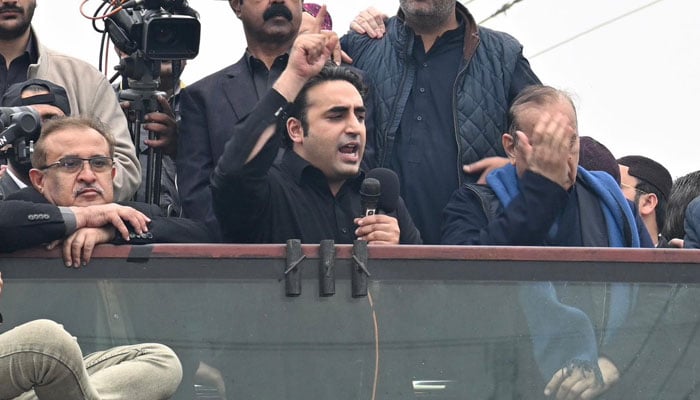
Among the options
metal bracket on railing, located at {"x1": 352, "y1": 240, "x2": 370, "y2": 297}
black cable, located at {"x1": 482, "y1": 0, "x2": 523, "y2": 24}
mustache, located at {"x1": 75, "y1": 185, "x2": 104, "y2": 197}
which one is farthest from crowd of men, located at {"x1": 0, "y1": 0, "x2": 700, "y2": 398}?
black cable, located at {"x1": 482, "y1": 0, "x2": 523, "y2": 24}

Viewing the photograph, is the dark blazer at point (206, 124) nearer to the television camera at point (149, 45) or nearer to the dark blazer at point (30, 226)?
the television camera at point (149, 45)

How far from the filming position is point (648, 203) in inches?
280

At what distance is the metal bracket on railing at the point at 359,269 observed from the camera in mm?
4793

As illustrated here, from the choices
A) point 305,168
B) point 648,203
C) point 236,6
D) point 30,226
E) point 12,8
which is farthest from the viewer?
point 648,203

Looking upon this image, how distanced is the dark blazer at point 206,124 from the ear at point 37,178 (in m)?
0.62

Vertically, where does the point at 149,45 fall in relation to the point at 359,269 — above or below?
above

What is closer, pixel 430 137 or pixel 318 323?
pixel 318 323

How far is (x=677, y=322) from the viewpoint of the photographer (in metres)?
4.99

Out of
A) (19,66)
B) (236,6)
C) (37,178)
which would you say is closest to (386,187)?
(37,178)

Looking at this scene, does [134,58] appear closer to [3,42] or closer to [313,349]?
[3,42]

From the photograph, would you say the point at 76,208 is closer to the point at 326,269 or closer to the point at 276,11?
the point at 326,269

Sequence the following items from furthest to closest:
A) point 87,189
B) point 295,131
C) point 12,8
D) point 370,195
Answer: point 12,8 → point 295,131 → point 87,189 → point 370,195

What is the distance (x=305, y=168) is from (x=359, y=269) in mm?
833

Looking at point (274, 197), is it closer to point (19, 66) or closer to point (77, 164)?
point (77, 164)
